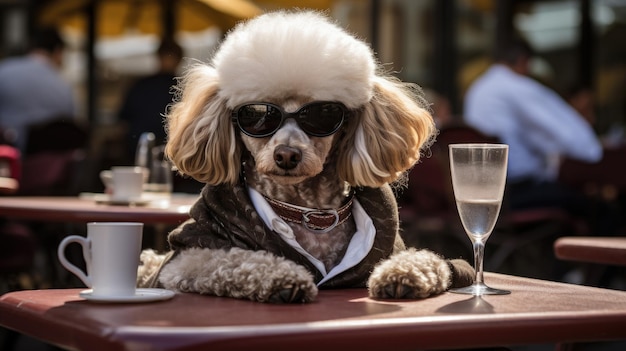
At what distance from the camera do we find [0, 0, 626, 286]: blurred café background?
10.6 m

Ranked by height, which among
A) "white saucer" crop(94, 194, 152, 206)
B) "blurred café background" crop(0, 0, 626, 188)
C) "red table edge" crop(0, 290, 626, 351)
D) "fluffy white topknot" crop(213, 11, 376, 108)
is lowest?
"red table edge" crop(0, 290, 626, 351)

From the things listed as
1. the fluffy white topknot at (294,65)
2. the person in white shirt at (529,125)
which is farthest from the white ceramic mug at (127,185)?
the person in white shirt at (529,125)

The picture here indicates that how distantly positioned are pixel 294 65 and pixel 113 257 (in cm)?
62

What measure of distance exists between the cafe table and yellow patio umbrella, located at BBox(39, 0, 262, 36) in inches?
330

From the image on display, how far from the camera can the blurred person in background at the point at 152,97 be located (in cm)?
819

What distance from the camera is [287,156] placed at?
87.0 inches

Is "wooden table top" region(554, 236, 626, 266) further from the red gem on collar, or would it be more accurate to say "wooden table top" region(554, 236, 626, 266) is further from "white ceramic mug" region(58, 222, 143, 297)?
"white ceramic mug" region(58, 222, 143, 297)

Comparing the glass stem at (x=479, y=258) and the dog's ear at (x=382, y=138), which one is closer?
the glass stem at (x=479, y=258)

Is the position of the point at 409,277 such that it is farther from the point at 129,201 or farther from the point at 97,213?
the point at 129,201

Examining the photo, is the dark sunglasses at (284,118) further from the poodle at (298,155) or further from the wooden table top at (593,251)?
the wooden table top at (593,251)

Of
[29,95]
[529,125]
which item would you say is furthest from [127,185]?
[29,95]

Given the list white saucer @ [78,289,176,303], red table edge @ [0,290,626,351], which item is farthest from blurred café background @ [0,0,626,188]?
red table edge @ [0,290,626,351]

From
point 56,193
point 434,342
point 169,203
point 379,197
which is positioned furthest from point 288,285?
point 56,193

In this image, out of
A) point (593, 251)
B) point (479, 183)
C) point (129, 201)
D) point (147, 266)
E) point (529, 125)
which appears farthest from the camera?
point (529, 125)
